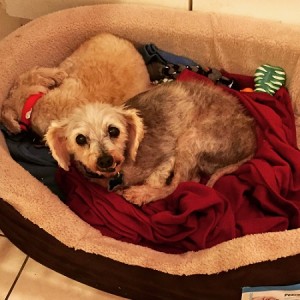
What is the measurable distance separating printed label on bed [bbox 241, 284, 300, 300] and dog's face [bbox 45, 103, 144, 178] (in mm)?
703

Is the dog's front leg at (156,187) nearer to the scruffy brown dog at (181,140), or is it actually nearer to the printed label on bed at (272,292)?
the scruffy brown dog at (181,140)

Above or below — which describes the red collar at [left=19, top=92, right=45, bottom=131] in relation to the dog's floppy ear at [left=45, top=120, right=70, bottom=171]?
below

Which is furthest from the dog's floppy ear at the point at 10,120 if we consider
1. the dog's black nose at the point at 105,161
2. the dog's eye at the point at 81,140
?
the dog's black nose at the point at 105,161

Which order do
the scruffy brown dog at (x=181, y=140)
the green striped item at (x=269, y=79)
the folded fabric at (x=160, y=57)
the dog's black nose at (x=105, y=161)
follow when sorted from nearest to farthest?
1. the dog's black nose at (x=105, y=161)
2. the scruffy brown dog at (x=181, y=140)
3. the green striped item at (x=269, y=79)
4. the folded fabric at (x=160, y=57)

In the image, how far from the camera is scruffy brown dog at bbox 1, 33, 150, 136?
2311 millimetres

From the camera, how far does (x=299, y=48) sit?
2373 millimetres

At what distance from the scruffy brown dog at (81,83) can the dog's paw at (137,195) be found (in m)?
0.52

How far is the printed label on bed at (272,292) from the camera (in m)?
1.66

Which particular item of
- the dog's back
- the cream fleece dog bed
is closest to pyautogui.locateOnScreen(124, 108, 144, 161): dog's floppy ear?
the dog's back

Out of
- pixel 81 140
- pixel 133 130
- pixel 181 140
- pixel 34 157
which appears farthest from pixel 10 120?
pixel 181 140

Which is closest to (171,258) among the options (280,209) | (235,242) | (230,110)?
(235,242)

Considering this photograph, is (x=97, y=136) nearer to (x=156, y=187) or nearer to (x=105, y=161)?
(x=105, y=161)

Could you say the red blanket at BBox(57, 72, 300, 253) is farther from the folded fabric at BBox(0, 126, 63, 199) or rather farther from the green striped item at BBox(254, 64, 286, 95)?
the green striped item at BBox(254, 64, 286, 95)

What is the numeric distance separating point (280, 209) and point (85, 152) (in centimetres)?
87
